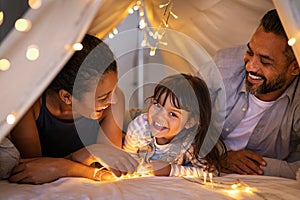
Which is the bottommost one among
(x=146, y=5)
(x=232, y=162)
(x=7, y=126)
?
(x=232, y=162)

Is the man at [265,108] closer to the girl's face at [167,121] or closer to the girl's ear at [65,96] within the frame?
the girl's face at [167,121]

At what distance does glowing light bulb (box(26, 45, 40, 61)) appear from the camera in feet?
3.42

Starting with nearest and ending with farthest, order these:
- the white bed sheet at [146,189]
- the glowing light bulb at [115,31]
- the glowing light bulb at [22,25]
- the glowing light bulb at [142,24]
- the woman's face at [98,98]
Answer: the glowing light bulb at [22,25] → the white bed sheet at [146,189] → the woman's face at [98,98] → the glowing light bulb at [115,31] → the glowing light bulb at [142,24]

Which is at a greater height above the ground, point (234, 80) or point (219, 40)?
point (219, 40)

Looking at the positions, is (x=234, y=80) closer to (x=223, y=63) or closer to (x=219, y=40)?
(x=223, y=63)

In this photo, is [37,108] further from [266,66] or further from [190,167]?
[266,66]

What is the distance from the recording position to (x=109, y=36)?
1828 millimetres

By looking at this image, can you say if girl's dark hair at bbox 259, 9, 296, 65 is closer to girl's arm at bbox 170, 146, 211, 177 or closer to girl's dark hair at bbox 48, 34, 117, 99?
girl's arm at bbox 170, 146, 211, 177

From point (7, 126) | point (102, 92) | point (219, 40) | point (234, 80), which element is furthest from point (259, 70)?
point (7, 126)

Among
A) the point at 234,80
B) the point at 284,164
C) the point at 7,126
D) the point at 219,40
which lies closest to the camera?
the point at 7,126

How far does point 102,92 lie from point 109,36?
0.37 metres

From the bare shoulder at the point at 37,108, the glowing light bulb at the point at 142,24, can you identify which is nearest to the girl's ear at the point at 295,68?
the glowing light bulb at the point at 142,24

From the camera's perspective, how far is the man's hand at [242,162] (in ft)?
5.10

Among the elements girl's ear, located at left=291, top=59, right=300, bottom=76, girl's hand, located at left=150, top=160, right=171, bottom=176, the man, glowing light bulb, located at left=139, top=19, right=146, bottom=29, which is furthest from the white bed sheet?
glowing light bulb, located at left=139, top=19, right=146, bottom=29
